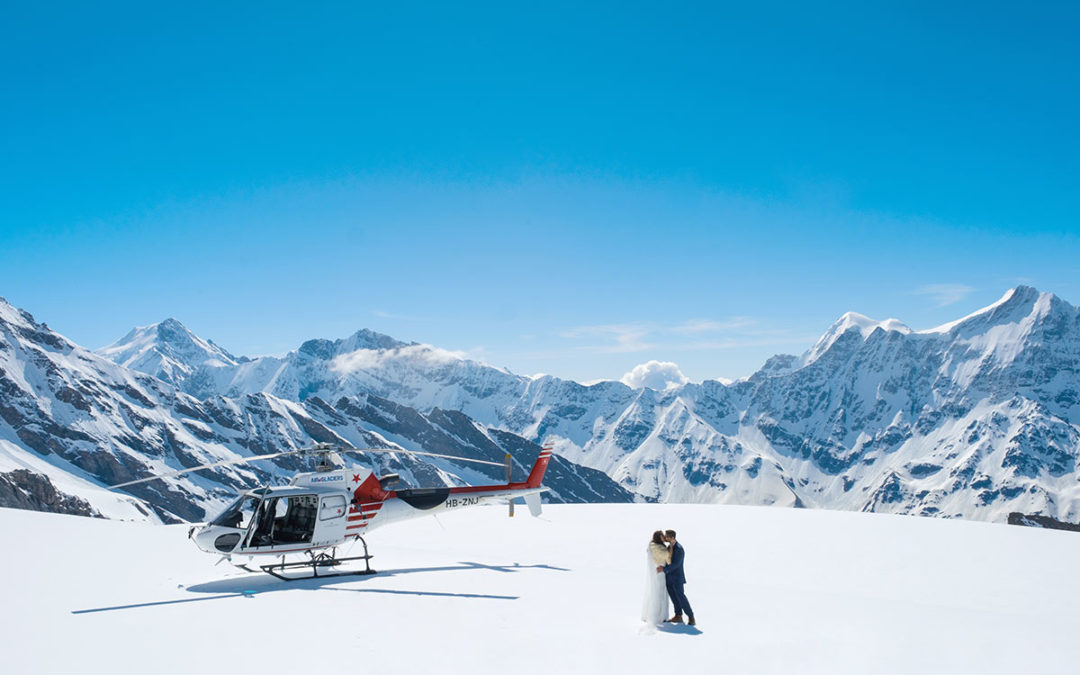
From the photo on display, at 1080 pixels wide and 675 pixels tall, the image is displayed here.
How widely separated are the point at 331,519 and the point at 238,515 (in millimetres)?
2108

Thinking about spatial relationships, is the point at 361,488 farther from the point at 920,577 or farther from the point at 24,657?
the point at 920,577

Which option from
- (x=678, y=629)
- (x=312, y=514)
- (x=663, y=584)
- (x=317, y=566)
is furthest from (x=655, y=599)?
(x=317, y=566)


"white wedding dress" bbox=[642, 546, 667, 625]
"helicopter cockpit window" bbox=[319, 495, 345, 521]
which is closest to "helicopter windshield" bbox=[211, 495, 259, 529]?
"helicopter cockpit window" bbox=[319, 495, 345, 521]

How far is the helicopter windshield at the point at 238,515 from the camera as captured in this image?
15703 millimetres

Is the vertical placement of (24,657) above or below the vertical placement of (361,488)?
below

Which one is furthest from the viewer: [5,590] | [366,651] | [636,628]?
[5,590]

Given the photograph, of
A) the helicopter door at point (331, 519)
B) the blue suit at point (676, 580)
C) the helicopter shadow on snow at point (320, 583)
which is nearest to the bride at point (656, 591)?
the blue suit at point (676, 580)

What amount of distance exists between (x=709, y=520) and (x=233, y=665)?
72.3ft

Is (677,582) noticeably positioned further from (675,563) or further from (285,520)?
(285,520)

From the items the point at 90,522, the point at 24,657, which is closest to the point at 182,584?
the point at 24,657

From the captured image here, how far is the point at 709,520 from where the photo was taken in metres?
28.1

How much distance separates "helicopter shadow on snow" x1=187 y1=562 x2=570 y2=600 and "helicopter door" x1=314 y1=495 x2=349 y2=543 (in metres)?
0.96

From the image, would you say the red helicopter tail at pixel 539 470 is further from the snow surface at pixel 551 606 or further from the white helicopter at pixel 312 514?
the white helicopter at pixel 312 514

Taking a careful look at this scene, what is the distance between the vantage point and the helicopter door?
658 inches
